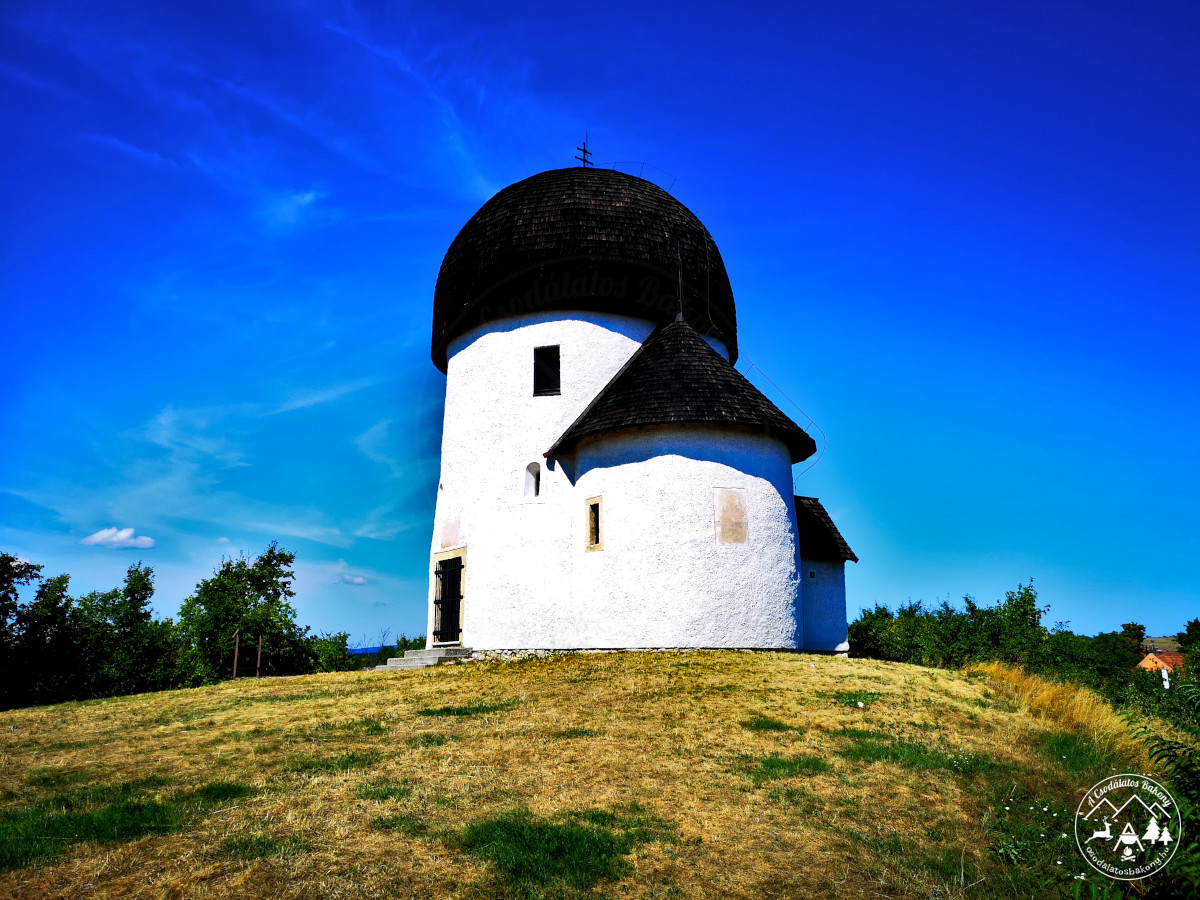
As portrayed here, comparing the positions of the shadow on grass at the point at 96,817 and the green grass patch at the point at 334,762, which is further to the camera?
the green grass patch at the point at 334,762

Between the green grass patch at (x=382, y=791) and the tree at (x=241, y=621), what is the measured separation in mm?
20164

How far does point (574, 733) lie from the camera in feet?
31.6

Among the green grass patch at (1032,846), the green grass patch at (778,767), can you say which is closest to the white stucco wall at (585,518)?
the green grass patch at (778,767)

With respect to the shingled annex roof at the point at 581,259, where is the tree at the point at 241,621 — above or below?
below

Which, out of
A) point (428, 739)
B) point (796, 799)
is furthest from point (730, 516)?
point (796, 799)

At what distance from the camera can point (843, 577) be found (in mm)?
19766

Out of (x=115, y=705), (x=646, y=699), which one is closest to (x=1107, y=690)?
(x=646, y=699)

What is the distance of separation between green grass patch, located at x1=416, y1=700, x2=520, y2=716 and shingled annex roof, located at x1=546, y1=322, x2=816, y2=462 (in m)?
5.91

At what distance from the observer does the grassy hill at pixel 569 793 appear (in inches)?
233

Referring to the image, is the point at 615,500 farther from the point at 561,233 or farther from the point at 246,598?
the point at 246,598

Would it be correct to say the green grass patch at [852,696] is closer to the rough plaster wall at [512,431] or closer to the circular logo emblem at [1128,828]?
the circular logo emblem at [1128,828]

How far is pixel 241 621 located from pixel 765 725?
2128cm

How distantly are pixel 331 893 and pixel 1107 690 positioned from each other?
16196 mm

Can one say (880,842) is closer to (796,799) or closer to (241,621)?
(796,799)
